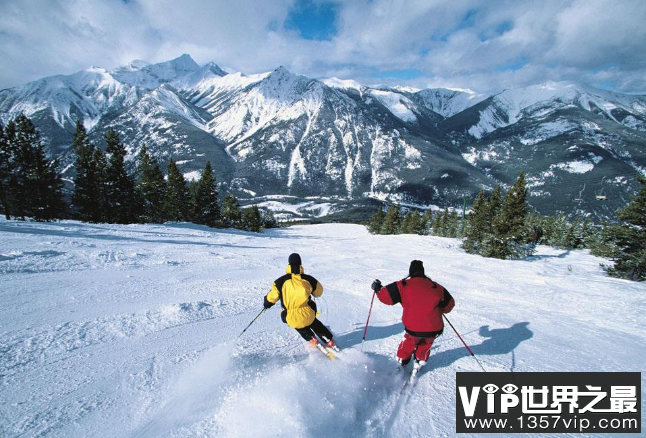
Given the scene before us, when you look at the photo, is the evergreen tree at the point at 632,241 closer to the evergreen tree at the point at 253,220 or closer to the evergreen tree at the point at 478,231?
the evergreen tree at the point at 478,231

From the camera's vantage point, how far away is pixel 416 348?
15.7 ft

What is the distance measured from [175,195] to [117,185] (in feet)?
24.0

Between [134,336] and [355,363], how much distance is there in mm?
4052

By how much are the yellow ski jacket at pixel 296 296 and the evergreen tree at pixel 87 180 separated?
116 feet

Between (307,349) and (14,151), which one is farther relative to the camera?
(14,151)

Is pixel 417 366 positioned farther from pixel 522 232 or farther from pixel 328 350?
pixel 522 232

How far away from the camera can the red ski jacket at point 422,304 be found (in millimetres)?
4488

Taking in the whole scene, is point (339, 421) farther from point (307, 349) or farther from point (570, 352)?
point (570, 352)

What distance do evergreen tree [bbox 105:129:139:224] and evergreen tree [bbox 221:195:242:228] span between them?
57.9 ft

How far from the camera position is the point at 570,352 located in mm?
5941

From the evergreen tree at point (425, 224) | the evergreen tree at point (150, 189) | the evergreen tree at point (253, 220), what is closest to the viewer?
the evergreen tree at point (150, 189)

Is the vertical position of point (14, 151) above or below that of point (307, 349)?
above

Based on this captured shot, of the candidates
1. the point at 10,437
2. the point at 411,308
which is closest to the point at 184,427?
the point at 10,437

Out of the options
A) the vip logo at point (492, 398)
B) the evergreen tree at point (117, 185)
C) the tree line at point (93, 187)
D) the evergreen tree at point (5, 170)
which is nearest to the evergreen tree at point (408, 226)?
the tree line at point (93, 187)
